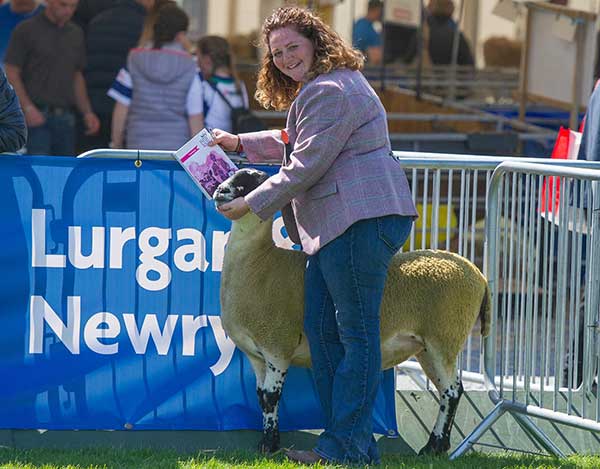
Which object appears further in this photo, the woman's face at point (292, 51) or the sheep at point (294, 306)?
the sheep at point (294, 306)

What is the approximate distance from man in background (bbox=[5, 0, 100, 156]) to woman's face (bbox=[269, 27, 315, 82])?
17.6 ft

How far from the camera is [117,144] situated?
9.75m

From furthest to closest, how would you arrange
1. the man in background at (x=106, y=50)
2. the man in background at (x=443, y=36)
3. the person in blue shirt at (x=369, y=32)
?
the person in blue shirt at (x=369, y=32), the man in background at (x=443, y=36), the man in background at (x=106, y=50)

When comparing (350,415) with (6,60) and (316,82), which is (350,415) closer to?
(316,82)

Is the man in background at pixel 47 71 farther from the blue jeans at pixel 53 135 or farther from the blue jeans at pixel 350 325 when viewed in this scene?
the blue jeans at pixel 350 325

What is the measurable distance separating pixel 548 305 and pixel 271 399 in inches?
50.0

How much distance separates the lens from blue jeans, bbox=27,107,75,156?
9.97m

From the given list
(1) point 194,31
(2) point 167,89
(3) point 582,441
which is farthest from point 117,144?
(1) point 194,31

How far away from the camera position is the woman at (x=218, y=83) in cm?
959

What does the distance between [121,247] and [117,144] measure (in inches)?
175

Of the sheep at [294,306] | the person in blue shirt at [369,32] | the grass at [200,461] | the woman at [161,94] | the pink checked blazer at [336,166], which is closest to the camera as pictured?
the pink checked blazer at [336,166]

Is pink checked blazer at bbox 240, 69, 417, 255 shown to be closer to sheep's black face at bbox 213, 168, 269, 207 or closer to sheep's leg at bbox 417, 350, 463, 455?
sheep's black face at bbox 213, 168, 269, 207

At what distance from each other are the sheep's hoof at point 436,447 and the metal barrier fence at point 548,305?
0.17ft

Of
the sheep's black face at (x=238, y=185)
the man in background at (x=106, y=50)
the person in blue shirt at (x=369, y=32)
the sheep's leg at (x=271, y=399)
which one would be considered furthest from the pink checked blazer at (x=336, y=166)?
the person in blue shirt at (x=369, y=32)
